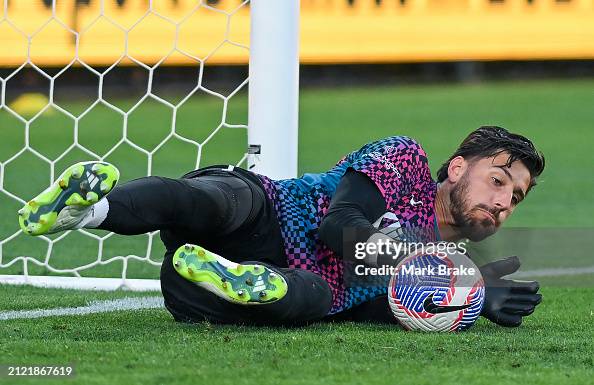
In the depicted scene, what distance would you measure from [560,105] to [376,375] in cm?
1083

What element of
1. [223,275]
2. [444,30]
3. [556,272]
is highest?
[444,30]

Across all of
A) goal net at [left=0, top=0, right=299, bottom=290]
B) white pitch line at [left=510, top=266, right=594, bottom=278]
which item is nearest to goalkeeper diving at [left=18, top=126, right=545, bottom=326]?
goal net at [left=0, top=0, right=299, bottom=290]

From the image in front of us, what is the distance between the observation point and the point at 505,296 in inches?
110

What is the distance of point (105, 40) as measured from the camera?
41.4 feet

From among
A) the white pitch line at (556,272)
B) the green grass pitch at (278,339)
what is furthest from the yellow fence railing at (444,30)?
the white pitch line at (556,272)

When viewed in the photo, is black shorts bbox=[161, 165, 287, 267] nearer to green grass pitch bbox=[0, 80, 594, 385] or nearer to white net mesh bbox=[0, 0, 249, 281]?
green grass pitch bbox=[0, 80, 594, 385]

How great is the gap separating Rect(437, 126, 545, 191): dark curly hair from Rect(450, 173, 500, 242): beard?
0.26ft

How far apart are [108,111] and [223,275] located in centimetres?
1004

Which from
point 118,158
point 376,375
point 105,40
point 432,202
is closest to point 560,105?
point 105,40

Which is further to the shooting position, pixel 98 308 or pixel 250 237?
pixel 98 308

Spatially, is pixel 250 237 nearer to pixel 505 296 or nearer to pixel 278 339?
pixel 278 339

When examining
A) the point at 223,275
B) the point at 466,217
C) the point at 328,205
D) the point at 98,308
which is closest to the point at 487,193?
the point at 466,217

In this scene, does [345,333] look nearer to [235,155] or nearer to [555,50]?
[235,155]

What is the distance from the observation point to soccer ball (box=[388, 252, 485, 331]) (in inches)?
103
